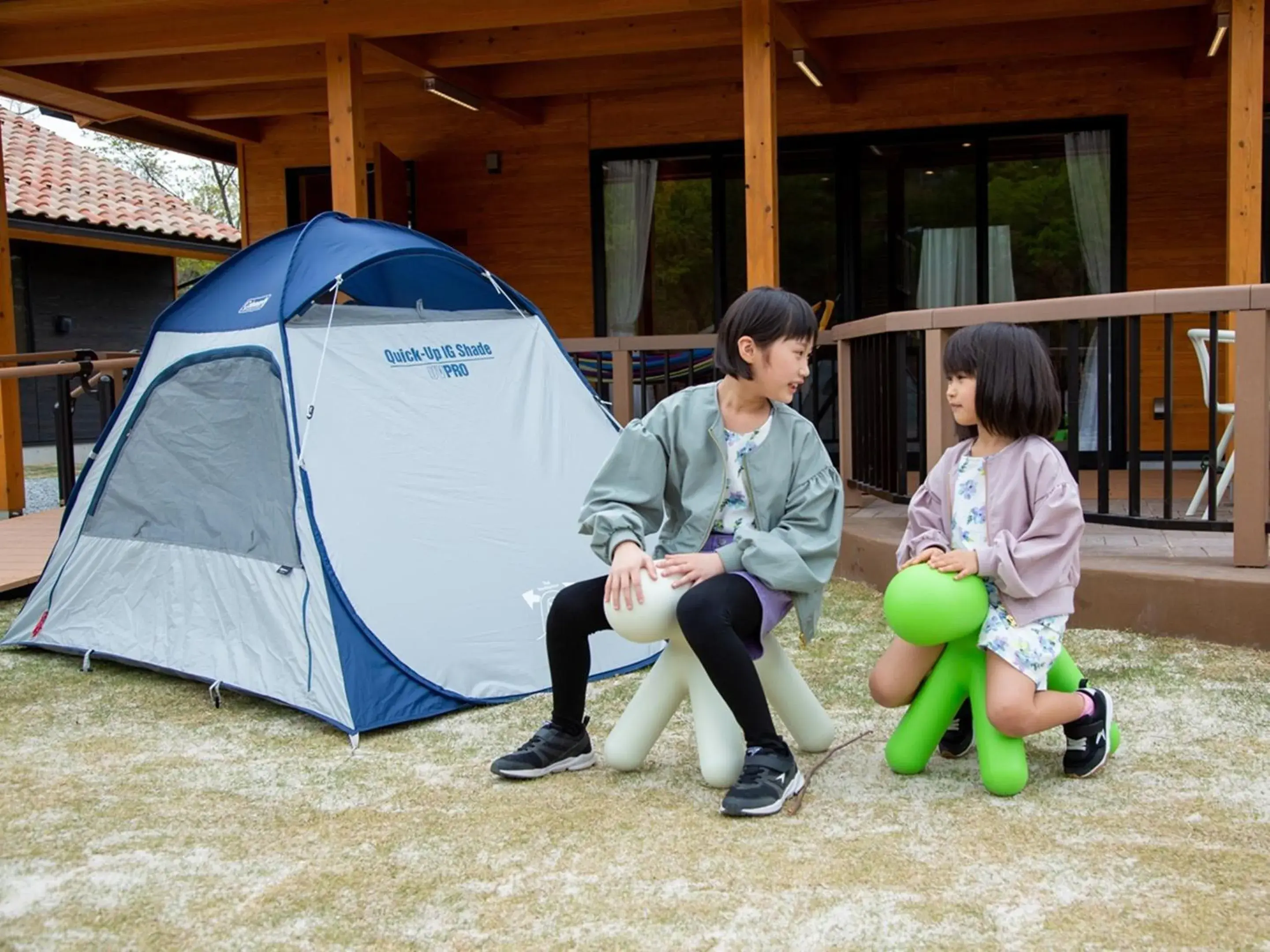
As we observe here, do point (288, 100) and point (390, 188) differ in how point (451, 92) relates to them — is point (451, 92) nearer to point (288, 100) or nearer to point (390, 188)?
point (390, 188)

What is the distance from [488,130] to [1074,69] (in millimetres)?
3877

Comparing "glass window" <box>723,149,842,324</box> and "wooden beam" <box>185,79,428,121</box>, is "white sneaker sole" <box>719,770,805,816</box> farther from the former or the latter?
"wooden beam" <box>185,79,428,121</box>

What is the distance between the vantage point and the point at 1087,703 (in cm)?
287

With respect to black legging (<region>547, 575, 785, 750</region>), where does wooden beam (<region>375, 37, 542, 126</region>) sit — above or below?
above

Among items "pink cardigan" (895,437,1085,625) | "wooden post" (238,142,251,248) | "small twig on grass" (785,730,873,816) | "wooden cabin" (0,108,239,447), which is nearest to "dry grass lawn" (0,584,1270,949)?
"small twig on grass" (785,730,873,816)

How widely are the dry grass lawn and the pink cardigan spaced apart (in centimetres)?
42

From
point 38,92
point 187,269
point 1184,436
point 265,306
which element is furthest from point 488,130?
point 187,269

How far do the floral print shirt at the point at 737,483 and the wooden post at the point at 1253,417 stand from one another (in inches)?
72.3

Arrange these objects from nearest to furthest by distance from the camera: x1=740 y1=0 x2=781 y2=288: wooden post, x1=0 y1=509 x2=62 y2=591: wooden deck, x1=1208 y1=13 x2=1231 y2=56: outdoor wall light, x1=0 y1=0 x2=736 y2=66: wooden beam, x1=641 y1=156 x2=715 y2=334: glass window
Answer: x1=0 y1=509 x2=62 y2=591: wooden deck < x1=1208 y1=13 x2=1231 y2=56: outdoor wall light < x1=740 y1=0 x2=781 y2=288: wooden post < x1=0 y1=0 x2=736 y2=66: wooden beam < x1=641 y1=156 x2=715 y2=334: glass window

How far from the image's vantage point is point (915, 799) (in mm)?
2797

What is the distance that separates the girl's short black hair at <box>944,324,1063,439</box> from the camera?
2.80m

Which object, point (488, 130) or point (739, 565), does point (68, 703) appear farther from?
point (488, 130)

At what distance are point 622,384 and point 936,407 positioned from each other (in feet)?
6.89

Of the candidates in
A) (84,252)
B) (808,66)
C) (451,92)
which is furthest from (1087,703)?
(84,252)
